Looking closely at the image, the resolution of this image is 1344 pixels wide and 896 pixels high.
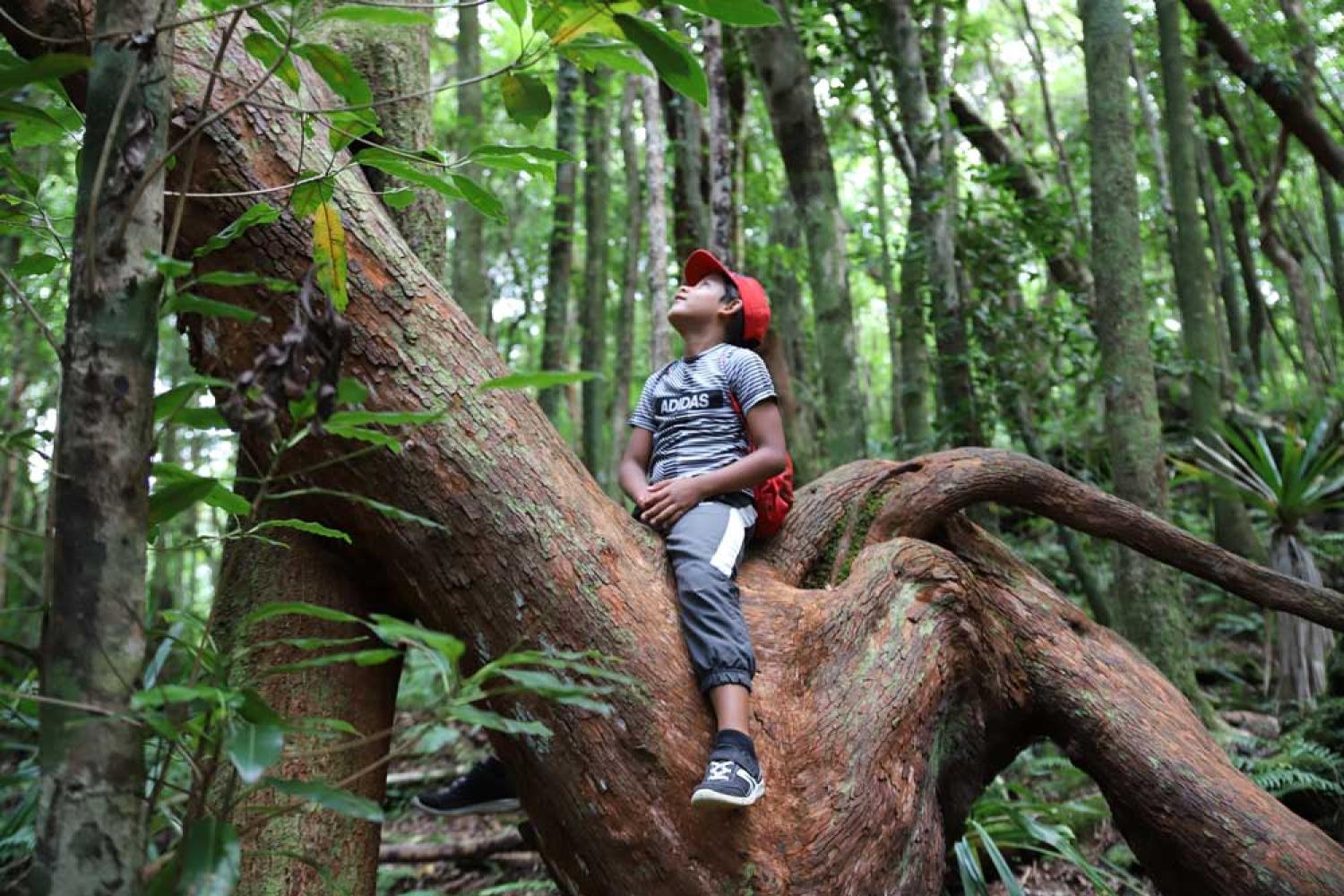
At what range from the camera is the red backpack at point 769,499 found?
366 centimetres

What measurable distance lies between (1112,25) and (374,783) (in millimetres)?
5939

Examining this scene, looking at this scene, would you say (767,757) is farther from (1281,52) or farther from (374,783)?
(1281,52)

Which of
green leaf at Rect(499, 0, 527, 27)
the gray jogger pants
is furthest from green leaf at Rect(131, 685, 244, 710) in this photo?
the gray jogger pants

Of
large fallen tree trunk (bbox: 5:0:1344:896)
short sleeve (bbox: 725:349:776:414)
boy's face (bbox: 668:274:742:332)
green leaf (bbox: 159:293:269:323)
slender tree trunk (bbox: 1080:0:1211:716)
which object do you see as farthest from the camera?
slender tree trunk (bbox: 1080:0:1211:716)

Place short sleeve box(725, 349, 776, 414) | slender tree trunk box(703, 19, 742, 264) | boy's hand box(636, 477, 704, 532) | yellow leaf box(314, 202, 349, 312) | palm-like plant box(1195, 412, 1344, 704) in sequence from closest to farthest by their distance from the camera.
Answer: yellow leaf box(314, 202, 349, 312) < boy's hand box(636, 477, 704, 532) < short sleeve box(725, 349, 776, 414) < palm-like plant box(1195, 412, 1344, 704) < slender tree trunk box(703, 19, 742, 264)

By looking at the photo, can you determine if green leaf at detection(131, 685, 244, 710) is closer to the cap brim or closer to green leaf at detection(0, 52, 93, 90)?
green leaf at detection(0, 52, 93, 90)

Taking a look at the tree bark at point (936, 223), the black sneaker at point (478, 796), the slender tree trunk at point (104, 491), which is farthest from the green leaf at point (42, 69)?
the tree bark at point (936, 223)

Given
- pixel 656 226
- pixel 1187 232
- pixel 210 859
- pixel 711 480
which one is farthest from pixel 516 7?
pixel 1187 232

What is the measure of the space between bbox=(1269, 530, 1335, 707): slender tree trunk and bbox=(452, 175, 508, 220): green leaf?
5.53 meters

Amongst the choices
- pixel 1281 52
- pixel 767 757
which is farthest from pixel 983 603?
pixel 1281 52

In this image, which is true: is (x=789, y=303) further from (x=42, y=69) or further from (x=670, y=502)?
(x=42, y=69)

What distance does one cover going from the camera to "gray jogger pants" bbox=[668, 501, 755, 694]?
281 cm

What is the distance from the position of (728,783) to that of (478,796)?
4.24 feet

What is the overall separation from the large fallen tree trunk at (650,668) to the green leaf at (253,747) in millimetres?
1348
